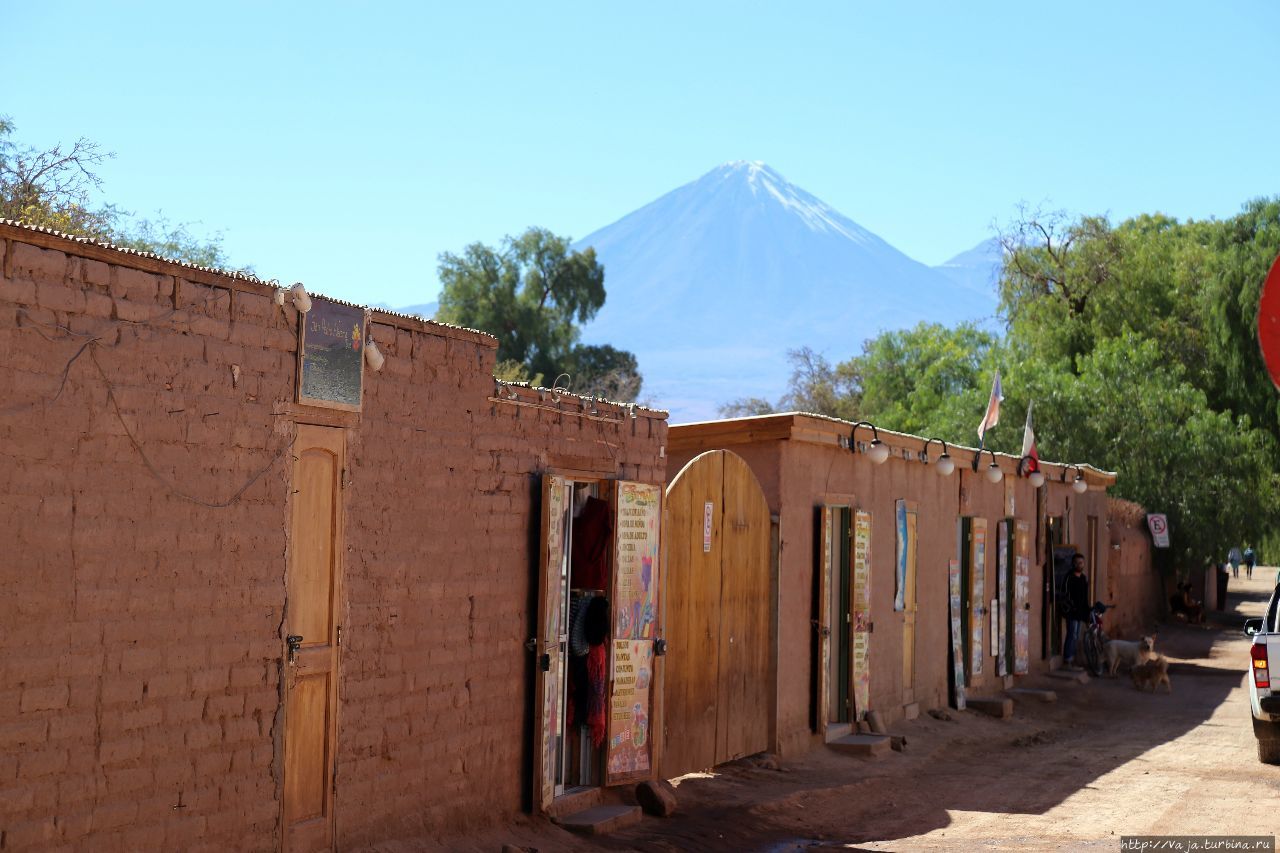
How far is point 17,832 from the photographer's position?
5.38 m

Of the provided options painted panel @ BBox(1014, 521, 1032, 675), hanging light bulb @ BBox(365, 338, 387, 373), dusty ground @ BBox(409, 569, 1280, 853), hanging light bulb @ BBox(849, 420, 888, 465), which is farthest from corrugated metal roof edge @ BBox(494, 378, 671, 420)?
painted panel @ BBox(1014, 521, 1032, 675)

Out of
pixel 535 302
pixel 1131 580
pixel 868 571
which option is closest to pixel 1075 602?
pixel 1131 580

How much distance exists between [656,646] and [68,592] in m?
5.30

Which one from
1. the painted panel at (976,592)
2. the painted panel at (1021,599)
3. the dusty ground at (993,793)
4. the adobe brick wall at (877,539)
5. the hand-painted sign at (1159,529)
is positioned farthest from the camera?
the hand-painted sign at (1159,529)

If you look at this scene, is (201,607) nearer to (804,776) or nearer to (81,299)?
(81,299)

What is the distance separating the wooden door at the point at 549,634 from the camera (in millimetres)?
8938

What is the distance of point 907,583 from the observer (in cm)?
1530

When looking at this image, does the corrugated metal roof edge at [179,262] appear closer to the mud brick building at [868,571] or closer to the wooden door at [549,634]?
the wooden door at [549,634]

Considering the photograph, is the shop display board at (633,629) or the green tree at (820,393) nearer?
the shop display board at (633,629)

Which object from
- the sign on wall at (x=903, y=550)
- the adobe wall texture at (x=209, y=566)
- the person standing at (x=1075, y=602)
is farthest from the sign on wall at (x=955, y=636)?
the adobe wall texture at (x=209, y=566)

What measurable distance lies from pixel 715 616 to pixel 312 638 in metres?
4.82

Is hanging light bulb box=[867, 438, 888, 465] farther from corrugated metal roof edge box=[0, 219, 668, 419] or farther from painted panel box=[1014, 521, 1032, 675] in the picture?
painted panel box=[1014, 521, 1032, 675]

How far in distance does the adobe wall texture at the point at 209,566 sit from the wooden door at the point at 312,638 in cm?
10

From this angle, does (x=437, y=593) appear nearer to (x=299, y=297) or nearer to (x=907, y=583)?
(x=299, y=297)
